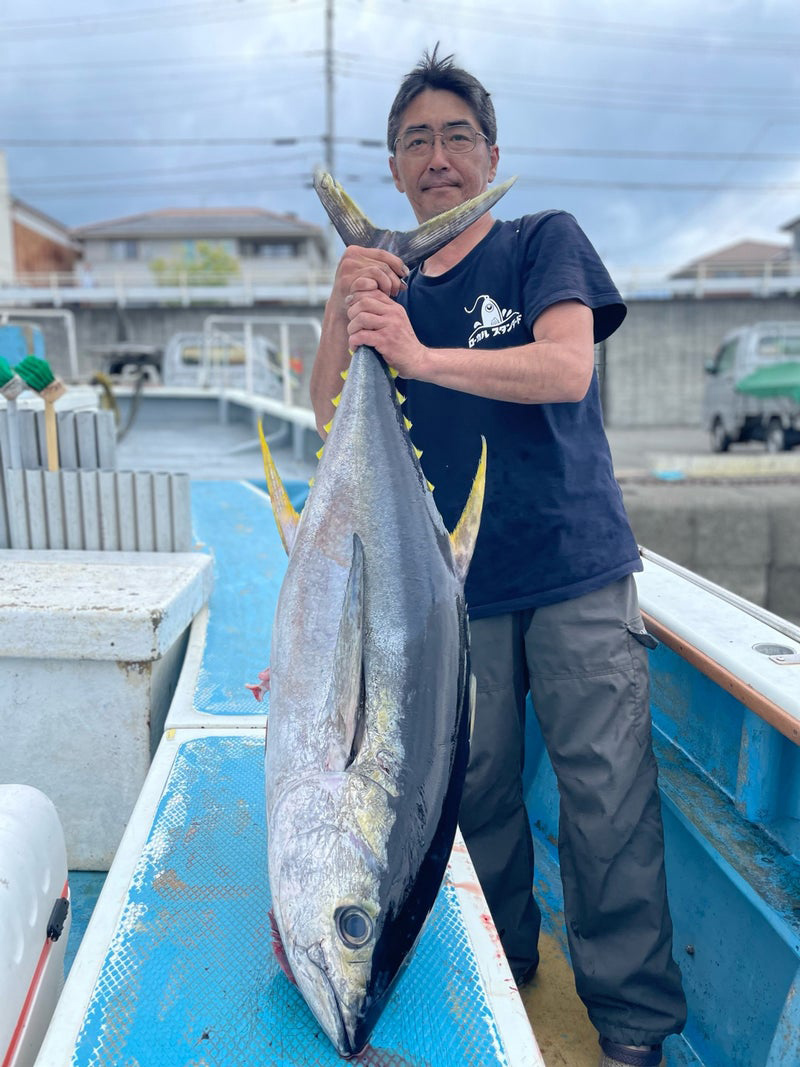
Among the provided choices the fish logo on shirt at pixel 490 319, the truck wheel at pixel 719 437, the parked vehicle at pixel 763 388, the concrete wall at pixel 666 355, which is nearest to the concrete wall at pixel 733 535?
the parked vehicle at pixel 763 388

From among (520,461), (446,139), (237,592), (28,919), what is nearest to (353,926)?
(28,919)

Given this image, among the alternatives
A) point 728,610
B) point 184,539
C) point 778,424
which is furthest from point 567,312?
point 778,424

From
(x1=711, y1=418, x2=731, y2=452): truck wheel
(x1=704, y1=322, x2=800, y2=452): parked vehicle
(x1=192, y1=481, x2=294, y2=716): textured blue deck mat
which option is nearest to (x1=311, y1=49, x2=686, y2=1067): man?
(x1=192, y1=481, x2=294, y2=716): textured blue deck mat

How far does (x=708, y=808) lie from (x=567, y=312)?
1.30 metres

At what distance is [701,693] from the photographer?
2.07 meters

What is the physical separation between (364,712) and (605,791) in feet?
2.61

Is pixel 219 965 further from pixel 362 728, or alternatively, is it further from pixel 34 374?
pixel 34 374

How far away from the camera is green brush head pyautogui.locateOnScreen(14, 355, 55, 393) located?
8.32 feet

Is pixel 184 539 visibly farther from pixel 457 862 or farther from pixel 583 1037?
pixel 583 1037

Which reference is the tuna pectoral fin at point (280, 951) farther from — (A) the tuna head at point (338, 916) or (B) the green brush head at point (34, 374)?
(B) the green brush head at point (34, 374)

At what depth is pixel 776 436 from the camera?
12.8 m

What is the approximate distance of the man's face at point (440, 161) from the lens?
1722 mm

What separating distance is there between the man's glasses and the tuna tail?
0.59ft

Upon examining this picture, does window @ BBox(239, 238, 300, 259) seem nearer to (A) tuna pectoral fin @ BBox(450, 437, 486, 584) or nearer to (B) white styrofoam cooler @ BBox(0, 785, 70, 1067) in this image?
(A) tuna pectoral fin @ BBox(450, 437, 486, 584)
